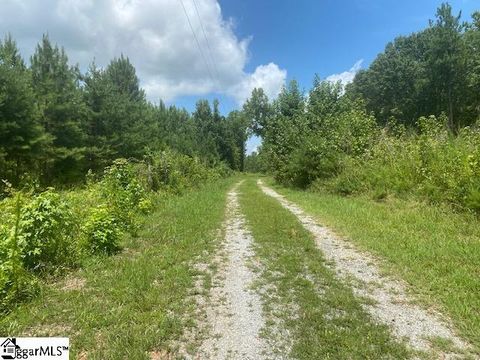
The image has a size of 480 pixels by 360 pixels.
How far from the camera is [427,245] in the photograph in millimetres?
6930

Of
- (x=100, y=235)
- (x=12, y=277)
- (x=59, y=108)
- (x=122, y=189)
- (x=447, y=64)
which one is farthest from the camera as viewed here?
(x=447, y=64)

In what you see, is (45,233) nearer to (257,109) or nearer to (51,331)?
(51,331)

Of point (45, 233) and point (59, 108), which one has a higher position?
point (59, 108)

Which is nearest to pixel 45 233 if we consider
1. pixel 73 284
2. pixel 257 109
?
pixel 73 284

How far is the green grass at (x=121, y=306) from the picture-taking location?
3764 mm

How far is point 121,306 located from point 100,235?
262 centimetres

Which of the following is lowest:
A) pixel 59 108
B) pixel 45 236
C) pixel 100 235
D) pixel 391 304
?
pixel 391 304

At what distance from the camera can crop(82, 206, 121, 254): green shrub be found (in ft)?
22.2

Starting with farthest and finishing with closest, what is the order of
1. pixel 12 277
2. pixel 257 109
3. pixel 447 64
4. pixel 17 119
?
pixel 257 109
pixel 447 64
pixel 17 119
pixel 12 277

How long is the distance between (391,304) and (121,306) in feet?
10.9

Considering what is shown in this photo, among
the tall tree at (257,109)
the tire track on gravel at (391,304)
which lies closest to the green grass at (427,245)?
the tire track on gravel at (391,304)

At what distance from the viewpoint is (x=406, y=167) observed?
13.0m

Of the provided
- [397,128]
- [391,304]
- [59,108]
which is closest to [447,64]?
[397,128]

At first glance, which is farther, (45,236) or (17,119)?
(17,119)
